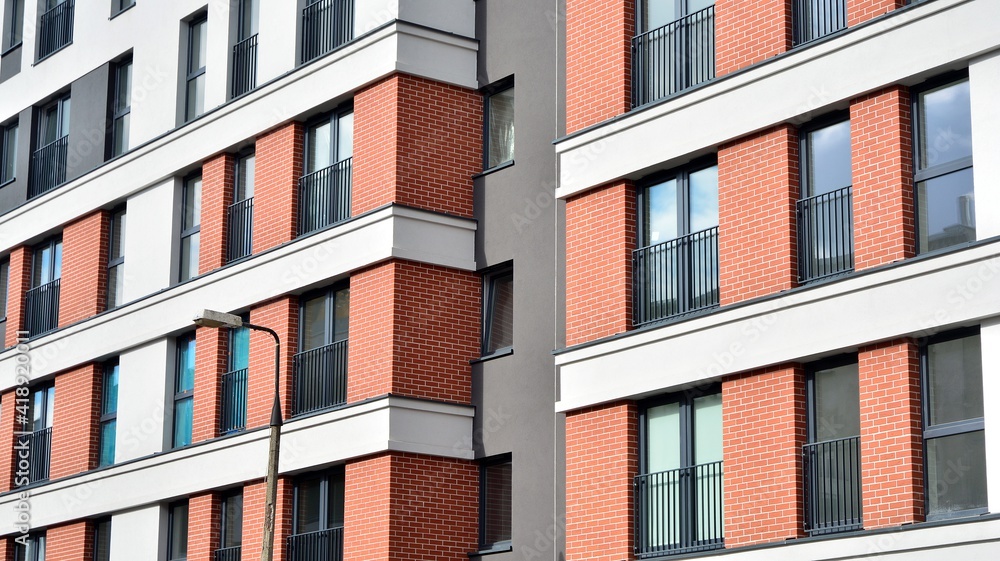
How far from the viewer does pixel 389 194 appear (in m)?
25.7

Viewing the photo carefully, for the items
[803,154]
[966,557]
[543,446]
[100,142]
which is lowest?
[966,557]

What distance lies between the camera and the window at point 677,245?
22016 millimetres

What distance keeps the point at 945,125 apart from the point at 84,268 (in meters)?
19.6

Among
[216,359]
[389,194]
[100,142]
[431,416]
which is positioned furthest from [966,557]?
[100,142]

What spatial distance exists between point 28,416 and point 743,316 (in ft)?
63.3

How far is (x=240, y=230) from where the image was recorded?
95.8 ft

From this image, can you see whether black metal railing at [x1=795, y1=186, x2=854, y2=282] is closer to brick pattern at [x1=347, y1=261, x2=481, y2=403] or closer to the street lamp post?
brick pattern at [x1=347, y1=261, x2=481, y2=403]

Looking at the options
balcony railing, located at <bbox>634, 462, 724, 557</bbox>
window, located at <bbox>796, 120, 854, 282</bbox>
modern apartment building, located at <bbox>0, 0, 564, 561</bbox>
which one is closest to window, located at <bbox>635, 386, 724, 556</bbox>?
balcony railing, located at <bbox>634, 462, 724, 557</bbox>

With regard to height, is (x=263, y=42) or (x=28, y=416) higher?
(x=263, y=42)

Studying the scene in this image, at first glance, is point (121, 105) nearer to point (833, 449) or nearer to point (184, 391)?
point (184, 391)

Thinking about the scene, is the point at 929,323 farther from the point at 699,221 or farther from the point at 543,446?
the point at 543,446

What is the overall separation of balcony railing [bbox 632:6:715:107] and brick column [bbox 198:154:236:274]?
9185 millimetres

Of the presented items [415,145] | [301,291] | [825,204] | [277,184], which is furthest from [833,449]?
[277,184]

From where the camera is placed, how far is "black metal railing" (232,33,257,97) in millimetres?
29750
